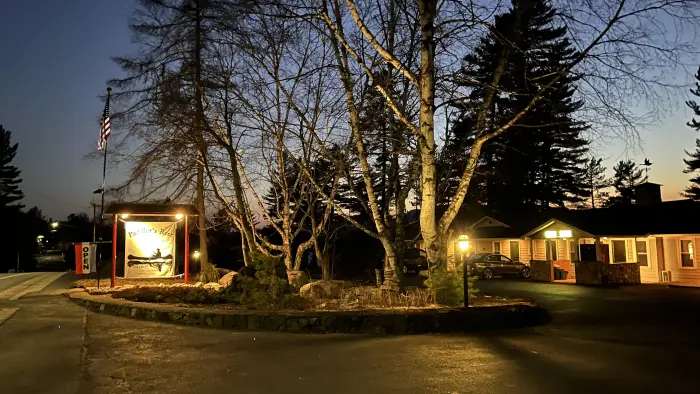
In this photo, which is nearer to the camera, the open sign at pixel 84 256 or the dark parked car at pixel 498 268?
the open sign at pixel 84 256

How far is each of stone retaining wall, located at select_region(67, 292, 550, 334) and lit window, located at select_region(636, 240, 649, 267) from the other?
1772 cm

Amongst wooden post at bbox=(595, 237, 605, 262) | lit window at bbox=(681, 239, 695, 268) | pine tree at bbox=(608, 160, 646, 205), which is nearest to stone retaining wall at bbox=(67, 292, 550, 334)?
wooden post at bbox=(595, 237, 605, 262)

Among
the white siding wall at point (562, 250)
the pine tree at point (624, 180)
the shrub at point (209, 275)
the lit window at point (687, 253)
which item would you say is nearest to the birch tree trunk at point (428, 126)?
the shrub at point (209, 275)

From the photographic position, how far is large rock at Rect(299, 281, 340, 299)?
1523 centimetres

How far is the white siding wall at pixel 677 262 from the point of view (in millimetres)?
25234

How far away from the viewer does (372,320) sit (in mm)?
11273

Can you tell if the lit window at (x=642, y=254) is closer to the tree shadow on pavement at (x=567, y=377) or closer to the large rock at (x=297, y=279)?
the large rock at (x=297, y=279)

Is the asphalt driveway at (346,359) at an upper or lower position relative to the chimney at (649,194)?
lower

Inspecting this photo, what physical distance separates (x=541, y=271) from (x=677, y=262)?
5.99 meters

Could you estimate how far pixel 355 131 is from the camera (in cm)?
1472

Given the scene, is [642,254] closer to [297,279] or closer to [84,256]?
[297,279]

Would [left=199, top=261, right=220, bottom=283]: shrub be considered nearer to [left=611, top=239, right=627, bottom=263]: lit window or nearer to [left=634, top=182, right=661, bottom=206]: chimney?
[left=611, top=239, right=627, bottom=263]: lit window

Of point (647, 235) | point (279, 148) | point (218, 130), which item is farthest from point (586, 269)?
point (218, 130)

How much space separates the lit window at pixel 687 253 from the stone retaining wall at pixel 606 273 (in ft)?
6.46
